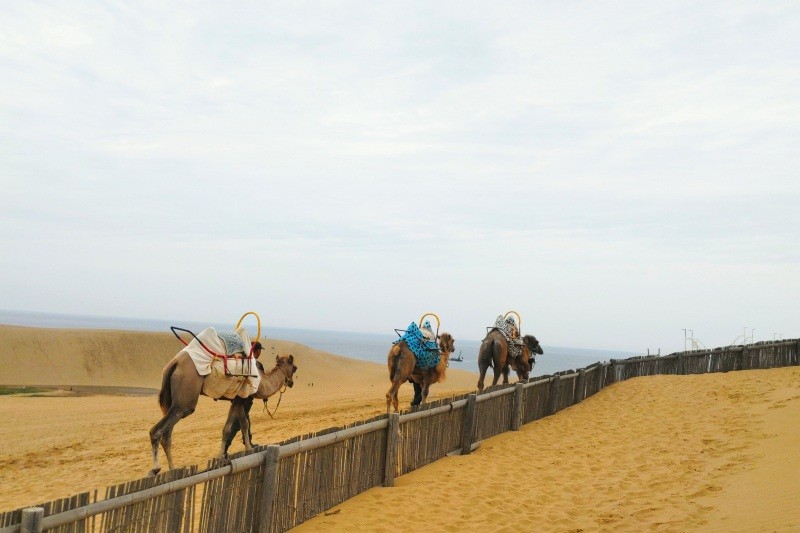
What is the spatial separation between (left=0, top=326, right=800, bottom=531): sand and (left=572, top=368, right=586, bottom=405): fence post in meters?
0.29

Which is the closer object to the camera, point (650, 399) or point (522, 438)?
point (522, 438)

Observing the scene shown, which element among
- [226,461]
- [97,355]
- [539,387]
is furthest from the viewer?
[97,355]

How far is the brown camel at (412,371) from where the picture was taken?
14185mm

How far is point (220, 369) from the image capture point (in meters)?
10.5

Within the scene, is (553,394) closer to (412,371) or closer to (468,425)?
(412,371)

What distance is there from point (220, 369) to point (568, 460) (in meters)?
5.66

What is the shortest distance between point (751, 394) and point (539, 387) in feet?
16.4

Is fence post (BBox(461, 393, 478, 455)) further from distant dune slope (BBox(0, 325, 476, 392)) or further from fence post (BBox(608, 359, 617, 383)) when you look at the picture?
distant dune slope (BBox(0, 325, 476, 392))

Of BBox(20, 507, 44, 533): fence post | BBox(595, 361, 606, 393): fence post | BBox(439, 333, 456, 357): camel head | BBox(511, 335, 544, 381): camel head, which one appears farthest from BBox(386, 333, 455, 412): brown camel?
BBox(20, 507, 44, 533): fence post

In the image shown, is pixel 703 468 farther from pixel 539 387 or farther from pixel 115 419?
pixel 115 419

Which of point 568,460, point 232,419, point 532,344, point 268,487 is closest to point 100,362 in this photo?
point 532,344

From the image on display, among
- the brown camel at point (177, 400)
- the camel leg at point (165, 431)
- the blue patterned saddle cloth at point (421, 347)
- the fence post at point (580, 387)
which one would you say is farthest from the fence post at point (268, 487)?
the fence post at point (580, 387)

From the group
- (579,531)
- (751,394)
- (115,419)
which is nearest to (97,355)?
(115,419)

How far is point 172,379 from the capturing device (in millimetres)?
10055
